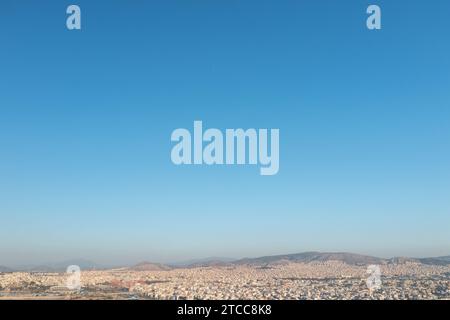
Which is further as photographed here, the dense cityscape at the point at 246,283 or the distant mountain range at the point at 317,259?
the distant mountain range at the point at 317,259

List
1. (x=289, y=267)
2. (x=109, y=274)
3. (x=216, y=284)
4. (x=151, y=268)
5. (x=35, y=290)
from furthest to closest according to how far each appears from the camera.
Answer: (x=289, y=267) → (x=151, y=268) → (x=109, y=274) → (x=216, y=284) → (x=35, y=290)

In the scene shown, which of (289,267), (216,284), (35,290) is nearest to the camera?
(35,290)

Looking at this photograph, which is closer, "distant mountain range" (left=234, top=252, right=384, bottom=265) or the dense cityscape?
the dense cityscape
